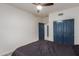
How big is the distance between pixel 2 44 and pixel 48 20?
7.21ft

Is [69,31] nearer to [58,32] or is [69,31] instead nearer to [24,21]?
[58,32]

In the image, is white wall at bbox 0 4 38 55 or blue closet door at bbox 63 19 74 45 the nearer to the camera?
white wall at bbox 0 4 38 55

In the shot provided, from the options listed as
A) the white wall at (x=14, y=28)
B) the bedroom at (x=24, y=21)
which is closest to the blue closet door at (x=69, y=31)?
the bedroom at (x=24, y=21)

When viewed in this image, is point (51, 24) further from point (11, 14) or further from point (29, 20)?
point (11, 14)

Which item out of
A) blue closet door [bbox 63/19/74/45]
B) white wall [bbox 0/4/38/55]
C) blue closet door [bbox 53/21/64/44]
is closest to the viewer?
white wall [bbox 0/4/38/55]

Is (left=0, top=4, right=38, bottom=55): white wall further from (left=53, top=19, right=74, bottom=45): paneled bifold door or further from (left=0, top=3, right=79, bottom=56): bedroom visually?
(left=53, top=19, right=74, bottom=45): paneled bifold door

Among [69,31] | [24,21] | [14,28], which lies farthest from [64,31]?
[14,28]

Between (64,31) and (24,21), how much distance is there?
1.65 meters

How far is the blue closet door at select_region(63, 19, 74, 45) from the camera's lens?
3.04m

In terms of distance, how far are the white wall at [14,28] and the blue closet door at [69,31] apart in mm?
1170

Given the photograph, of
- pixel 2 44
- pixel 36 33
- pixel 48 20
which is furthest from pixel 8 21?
pixel 48 20

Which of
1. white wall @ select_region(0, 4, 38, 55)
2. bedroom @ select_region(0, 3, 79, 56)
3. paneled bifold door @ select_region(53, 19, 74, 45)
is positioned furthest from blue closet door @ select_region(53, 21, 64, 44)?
white wall @ select_region(0, 4, 38, 55)

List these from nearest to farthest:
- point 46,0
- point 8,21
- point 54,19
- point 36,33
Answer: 1. point 46,0
2. point 8,21
3. point 36,33
4. point 54,19

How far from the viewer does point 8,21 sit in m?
2.78
